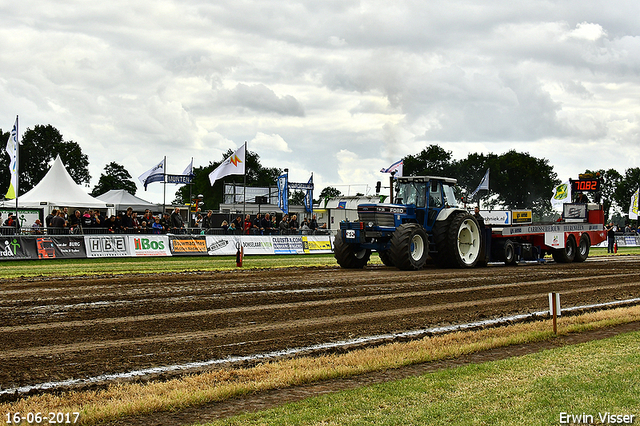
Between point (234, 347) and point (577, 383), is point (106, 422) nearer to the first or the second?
point (234, 347)

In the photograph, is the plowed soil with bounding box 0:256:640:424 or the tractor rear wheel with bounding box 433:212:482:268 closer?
the plowed soil with bounding box 0:256:640:424

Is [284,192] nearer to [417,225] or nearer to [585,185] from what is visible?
[585,185]

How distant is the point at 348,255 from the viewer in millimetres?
18312

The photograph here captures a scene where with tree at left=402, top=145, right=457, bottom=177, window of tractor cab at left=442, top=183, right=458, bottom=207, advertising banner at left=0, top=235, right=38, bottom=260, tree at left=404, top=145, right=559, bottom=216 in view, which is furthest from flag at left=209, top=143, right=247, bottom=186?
tree at left=402, top=145, right=457, bottom=177

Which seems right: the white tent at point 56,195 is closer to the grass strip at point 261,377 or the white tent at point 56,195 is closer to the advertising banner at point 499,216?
the advertising banner at point 499,216

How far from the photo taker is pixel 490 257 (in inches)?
816

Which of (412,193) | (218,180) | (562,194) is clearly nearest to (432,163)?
(218,180)

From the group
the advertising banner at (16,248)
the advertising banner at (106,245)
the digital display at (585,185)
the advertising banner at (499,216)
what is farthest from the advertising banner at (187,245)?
the digital display at (585,185)

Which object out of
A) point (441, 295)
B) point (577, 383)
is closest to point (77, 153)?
point (441, 295)

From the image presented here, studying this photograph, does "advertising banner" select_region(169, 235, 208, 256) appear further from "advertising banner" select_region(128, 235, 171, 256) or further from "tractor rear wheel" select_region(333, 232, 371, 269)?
"tractor rear wheel" select_region(333, 232, 371, 269)

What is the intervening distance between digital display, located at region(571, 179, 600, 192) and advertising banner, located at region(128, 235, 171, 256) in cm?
1697

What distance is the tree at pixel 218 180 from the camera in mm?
109556

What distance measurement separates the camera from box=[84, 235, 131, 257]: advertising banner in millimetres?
23016

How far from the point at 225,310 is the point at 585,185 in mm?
20274
